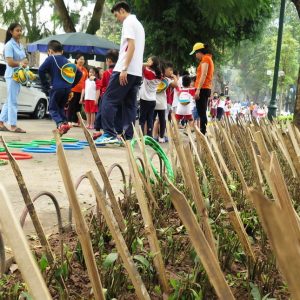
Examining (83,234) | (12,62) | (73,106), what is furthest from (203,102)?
(83,234)

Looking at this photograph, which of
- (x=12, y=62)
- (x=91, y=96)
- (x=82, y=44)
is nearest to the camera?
(x=12, y=62)

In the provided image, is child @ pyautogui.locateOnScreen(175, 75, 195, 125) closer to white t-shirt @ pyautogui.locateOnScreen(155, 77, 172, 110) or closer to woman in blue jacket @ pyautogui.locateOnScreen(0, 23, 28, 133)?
white t-shirt @ pyautogui.locateOnScreen(155, 77, 172, 110)

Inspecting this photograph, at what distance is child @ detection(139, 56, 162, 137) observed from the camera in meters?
7.70

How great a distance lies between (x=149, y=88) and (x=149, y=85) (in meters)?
0.04

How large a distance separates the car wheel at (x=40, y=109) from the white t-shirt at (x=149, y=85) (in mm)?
7196

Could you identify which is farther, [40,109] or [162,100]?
[40,109]

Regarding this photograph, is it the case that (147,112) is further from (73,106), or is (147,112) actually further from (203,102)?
(73,106)

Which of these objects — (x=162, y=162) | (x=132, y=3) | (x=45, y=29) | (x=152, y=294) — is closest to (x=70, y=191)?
(x=152, y=294)

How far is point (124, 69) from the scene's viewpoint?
20.4ft

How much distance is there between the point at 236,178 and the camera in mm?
3988

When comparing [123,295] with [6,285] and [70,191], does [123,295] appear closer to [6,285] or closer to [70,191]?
[6,285]

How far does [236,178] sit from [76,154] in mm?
2397

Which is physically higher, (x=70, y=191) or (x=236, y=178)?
(x=70, y=191)

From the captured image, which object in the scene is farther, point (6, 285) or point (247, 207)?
point (247, 207)
